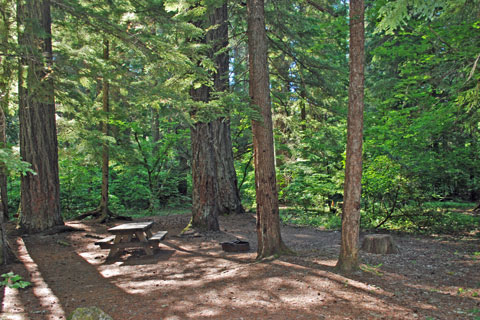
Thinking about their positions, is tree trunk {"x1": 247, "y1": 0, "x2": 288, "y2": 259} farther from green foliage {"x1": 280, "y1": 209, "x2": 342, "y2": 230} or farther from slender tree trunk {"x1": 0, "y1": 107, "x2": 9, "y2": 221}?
green foliage {"x1": 280, "y1": 209, "x2": 342, "y2": 230}

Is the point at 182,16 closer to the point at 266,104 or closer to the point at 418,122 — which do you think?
the point at 266,104

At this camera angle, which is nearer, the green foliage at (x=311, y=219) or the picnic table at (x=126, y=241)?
the picnic table at (x=126, y=241)

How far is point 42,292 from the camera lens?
17.6 ft

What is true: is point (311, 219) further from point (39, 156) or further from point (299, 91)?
point (39, 156)

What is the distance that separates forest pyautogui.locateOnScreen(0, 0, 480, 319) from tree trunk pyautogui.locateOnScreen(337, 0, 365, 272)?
0.07 feet

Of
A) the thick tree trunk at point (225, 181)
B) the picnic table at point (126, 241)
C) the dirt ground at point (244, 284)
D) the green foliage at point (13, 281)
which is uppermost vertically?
the thick tree trunk at point (225, 181)

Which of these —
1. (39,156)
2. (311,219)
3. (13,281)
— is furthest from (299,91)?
(13,281)

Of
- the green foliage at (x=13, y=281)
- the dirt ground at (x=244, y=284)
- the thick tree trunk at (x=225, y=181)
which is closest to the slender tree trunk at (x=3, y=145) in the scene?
the green foliage at (x=13, y=281)

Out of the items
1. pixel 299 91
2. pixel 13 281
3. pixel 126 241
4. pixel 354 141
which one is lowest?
pixel 13 281

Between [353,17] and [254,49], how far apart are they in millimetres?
1874

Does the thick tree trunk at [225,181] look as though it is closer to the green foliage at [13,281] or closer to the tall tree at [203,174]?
the tall tree at [203,174]

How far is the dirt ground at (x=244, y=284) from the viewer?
4.29 metres

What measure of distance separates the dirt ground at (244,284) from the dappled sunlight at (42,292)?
14 millimetres

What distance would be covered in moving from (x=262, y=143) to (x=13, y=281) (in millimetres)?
4746
